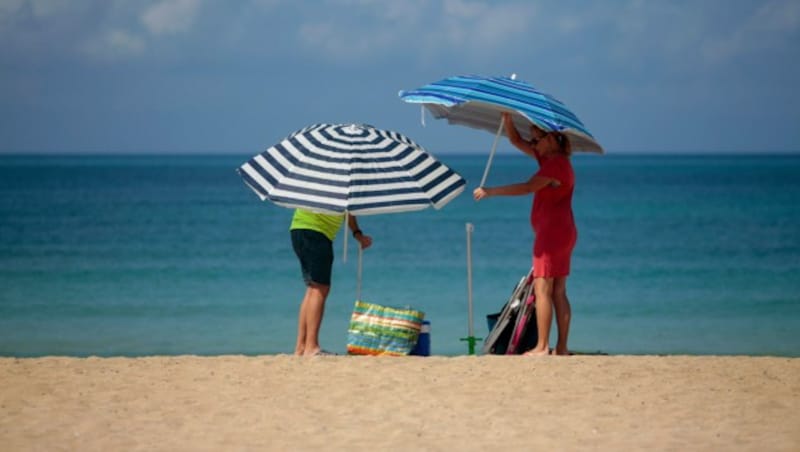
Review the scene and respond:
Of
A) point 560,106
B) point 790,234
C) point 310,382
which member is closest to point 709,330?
point 560,106

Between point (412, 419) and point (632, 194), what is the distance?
4382 centimetres

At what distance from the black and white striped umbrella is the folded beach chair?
2.98 ft

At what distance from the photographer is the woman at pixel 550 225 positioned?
25.8 ft

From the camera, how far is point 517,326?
8.24 m

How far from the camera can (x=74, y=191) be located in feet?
163

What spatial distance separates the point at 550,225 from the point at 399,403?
6.01ft

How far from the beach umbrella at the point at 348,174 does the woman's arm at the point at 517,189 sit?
0.92ft

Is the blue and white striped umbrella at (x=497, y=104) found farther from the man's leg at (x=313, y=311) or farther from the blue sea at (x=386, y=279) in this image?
the blue sea at (x=386, y=279)

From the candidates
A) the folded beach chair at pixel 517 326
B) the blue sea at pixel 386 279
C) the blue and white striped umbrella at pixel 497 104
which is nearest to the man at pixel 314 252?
the blue and white striped umbrella at pixel 497 104

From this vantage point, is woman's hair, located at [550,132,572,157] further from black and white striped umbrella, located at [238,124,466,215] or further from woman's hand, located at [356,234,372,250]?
woman's hand, located at [356,234,372,250]

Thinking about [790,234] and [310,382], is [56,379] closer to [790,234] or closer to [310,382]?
[310,382]

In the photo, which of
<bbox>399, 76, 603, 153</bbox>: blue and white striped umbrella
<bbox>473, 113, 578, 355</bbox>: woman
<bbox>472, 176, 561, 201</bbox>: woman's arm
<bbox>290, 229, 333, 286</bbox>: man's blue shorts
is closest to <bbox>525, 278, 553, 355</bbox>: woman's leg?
<bbox>473, 113, 578, 355</bbox>: woman

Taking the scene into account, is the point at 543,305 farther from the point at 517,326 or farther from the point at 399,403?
the point at 399,403

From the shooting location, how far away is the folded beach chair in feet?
26.8
